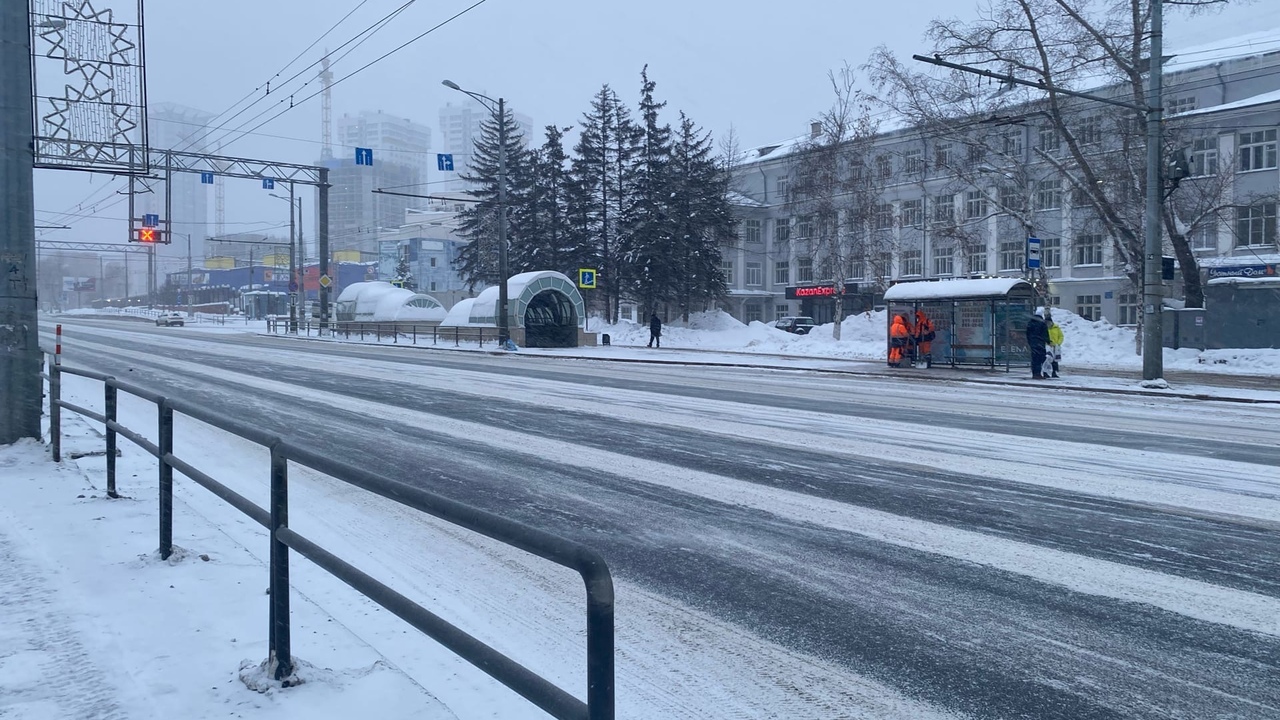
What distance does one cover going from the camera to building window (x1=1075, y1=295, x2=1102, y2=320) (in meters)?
53.5

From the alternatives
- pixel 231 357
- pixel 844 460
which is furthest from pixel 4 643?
pixel 231 357

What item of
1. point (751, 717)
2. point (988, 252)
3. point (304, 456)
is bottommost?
point (751, 717)

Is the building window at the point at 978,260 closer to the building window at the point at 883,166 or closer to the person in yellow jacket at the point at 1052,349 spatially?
the building window at the point at 883,166

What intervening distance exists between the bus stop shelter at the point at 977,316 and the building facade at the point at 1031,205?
22.8ft

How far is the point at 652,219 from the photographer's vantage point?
54.0 meters

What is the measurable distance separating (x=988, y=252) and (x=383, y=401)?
49421mm

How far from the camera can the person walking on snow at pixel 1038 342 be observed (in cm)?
2217

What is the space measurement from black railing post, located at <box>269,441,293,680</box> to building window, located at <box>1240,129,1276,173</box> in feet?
175

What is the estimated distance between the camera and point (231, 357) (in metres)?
30.0

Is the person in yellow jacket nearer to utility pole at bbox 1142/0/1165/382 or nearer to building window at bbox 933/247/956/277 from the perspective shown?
utility pole at bbox 1142/0/1165/382

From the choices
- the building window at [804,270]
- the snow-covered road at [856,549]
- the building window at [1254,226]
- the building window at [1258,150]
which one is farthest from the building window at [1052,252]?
the snow-covered road at [856,549]

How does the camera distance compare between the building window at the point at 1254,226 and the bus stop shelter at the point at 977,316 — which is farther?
the building window at the point at 1254,226

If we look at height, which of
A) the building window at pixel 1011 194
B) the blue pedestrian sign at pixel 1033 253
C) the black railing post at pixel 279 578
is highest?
the building window at pixel 1011 194

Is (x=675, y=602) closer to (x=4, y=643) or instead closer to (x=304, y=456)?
(x=304, y=456)
